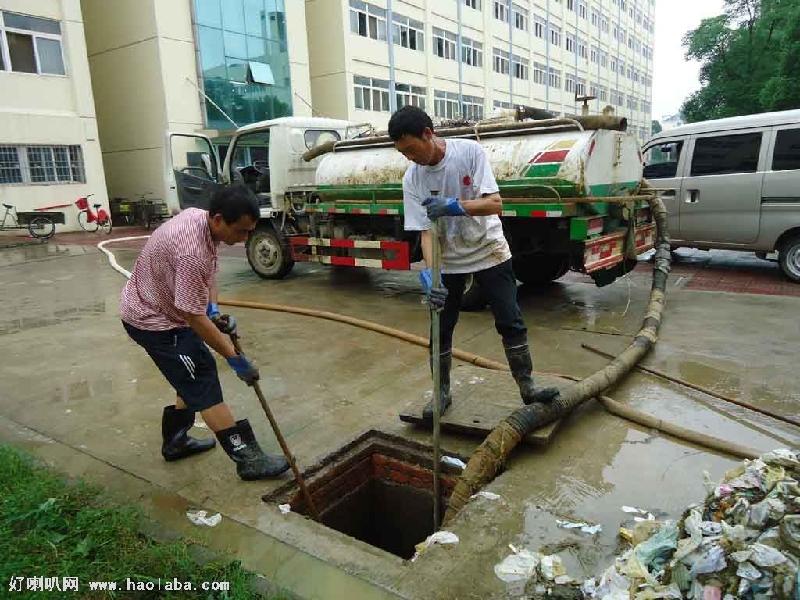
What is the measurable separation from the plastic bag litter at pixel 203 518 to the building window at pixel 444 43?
96.8 ft

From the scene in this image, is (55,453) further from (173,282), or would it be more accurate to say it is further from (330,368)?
(330,368)

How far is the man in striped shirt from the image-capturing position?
2635mm

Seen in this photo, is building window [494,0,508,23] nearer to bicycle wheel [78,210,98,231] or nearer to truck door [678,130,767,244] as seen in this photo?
bicycle wheel [78,210,98,231]

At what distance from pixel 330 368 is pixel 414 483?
1654mm

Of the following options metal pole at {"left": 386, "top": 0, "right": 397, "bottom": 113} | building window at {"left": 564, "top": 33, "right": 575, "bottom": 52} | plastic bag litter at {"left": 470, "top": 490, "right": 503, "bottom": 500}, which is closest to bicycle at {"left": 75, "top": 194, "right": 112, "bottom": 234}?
metal pole at {"left": 386, "top": 0, "right": 397, "bottom": 113}

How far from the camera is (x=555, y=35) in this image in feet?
132

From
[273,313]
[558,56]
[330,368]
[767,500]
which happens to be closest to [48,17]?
[273,313]

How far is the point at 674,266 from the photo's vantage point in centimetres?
871

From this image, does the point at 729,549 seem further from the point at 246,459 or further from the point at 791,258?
the point at 791,258

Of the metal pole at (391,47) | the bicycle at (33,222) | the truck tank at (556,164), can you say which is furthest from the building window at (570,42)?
the truck tank at (556,164)

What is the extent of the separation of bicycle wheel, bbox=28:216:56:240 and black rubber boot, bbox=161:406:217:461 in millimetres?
14328

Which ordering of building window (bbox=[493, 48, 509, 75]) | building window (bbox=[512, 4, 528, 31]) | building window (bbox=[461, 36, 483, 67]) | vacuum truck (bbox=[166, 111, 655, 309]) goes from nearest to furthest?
vacuum truck (bbox=[166, 111, 655, 309])
building window (bbox=[461, 36, 483, 67])
building window (bbox=[493, 48, 509, 75])
building window (bbox=[512, 4, 528, 31])

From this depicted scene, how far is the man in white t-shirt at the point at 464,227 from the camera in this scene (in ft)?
9.95

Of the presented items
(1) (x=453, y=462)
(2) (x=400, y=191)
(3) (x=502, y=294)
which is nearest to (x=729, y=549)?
(1) (x=453, y=462)
